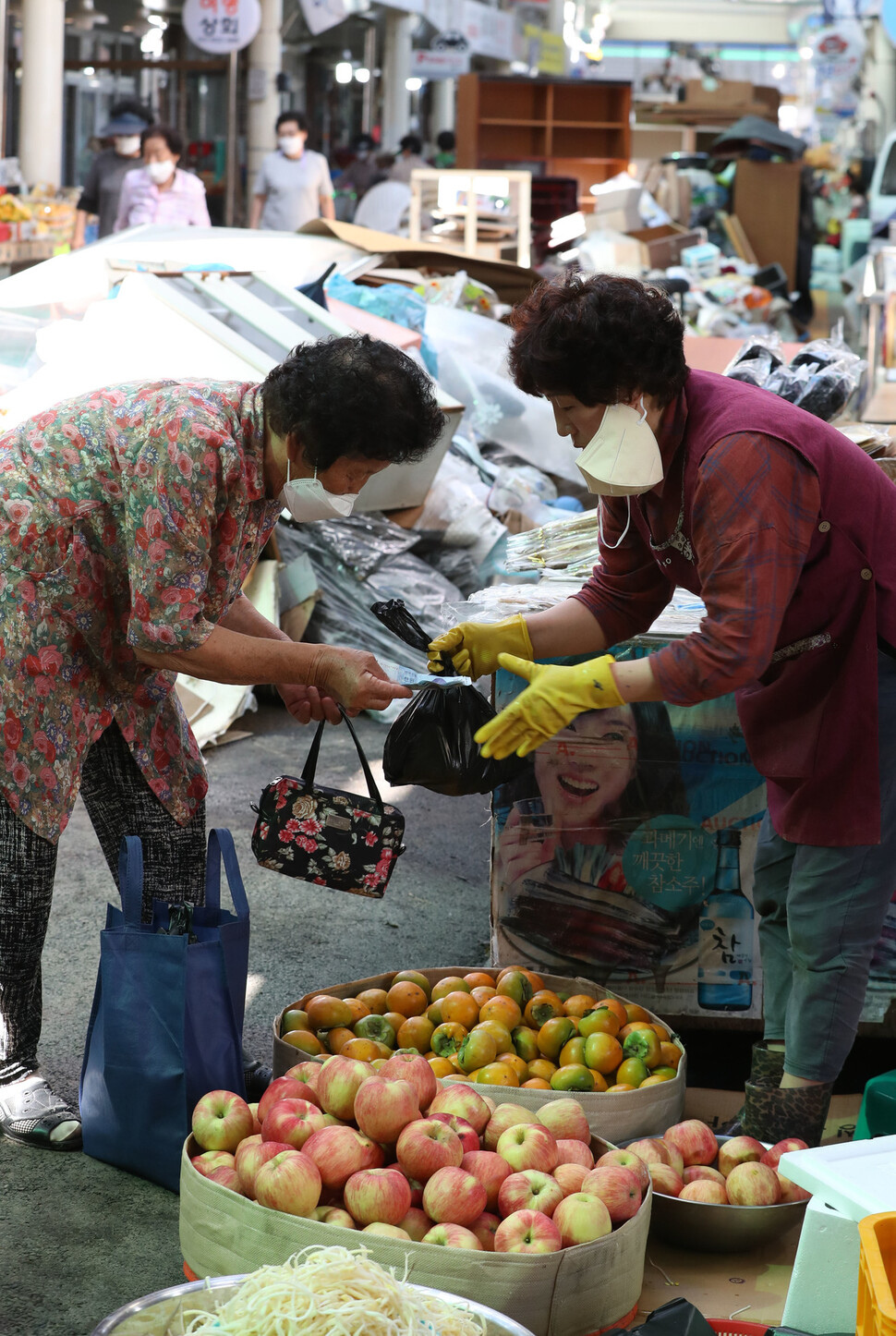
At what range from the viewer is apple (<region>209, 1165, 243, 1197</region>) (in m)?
2.04

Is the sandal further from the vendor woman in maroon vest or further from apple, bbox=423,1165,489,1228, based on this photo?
the vendor woman in maroon vest

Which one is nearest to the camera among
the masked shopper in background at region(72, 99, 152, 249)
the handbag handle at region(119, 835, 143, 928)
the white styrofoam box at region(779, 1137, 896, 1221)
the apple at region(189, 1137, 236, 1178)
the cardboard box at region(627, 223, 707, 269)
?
the white styrofoam box at region(779, 1137, 896, 1221)

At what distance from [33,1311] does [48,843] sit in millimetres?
799

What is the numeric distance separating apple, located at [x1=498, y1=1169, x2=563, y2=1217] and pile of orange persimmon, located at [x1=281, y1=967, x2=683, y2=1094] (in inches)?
17.8

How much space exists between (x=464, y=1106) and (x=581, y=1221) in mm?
308

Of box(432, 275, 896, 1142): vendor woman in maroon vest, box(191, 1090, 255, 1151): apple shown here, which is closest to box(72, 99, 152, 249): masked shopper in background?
box(432, 275, 896, 1142): vendor woman in maroon vest

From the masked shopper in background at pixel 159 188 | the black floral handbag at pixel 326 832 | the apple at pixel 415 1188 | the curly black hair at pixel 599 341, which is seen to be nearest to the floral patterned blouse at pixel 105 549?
the black floral handbag at pixel 326 832

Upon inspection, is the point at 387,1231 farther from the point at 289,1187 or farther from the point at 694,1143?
the point at 694,1143

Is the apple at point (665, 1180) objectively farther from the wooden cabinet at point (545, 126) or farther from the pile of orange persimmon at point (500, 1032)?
the wooden cabinet at point (545, 126)

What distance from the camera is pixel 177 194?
9297 mm

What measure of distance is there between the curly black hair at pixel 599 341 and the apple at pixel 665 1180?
1.31 m

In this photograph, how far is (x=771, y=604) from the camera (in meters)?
2.12

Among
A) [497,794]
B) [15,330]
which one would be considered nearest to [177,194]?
[15,330]

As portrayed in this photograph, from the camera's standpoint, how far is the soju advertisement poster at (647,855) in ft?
10.0
